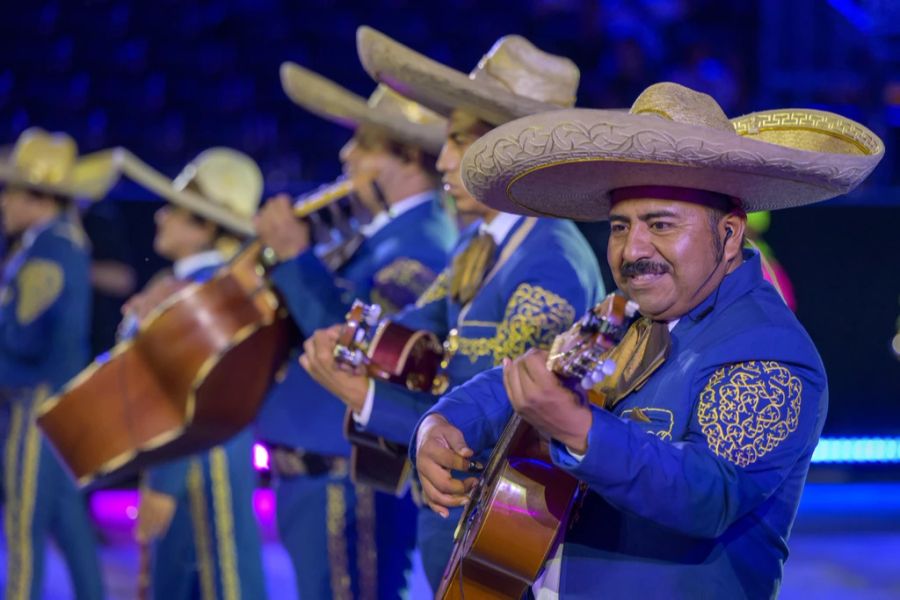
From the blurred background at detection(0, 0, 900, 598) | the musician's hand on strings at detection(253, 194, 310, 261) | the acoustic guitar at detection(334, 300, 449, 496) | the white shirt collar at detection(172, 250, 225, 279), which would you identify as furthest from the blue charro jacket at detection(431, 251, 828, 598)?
the blurred background at detection(0, 0, 900, 598)

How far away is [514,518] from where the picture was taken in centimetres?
178

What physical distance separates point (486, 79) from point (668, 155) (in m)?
1.27

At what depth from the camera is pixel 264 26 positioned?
29.2 ft

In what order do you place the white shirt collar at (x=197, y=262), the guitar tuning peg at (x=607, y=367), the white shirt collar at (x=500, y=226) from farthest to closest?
1. the white shirt collar at (x=197, y=262)
2. the white shirt collar at (x=500, y=226)
3. the guitar tuning peg at (x=607, y=367)

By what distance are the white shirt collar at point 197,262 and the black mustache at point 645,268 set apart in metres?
2.89

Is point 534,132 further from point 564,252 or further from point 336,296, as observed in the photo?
point 336,296

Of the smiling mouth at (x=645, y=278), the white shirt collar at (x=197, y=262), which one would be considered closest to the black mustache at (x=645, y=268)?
the smiling mouth at (x=645, y=278)

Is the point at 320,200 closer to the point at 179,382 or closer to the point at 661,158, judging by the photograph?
the point at 179,382

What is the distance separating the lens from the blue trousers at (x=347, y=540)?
3.41 metres

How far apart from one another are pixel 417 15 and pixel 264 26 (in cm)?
107

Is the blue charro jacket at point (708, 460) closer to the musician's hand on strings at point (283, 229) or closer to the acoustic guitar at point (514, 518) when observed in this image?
the acoustic guitar at point (514, 518)

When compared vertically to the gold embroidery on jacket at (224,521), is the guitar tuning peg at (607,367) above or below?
above

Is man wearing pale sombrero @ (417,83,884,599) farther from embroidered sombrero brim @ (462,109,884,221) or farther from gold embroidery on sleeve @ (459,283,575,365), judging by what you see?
gold embroidery on sleeve @ (459,283,575,365)

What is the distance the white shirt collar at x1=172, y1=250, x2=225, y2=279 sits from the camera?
4.54 metres
